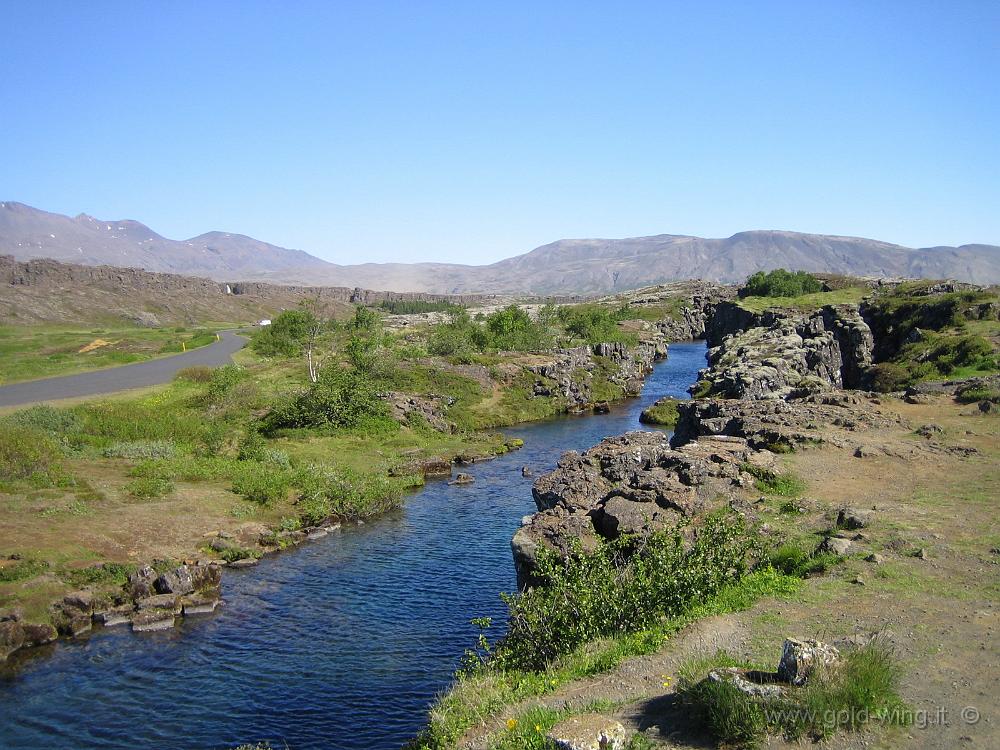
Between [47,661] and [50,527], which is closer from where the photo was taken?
[47,661]

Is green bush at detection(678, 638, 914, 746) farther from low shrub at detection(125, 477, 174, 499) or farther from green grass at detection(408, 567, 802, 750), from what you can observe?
low shrub at detection(125, 477, 174, 499)

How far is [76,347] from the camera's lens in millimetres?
109125

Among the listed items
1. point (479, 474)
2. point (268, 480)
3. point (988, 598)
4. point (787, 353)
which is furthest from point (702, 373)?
point (988, 598)

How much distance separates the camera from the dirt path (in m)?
12.8

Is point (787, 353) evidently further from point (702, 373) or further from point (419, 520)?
point (419, 520)

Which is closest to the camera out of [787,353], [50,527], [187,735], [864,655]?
[864,655]

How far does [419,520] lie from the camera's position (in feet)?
135

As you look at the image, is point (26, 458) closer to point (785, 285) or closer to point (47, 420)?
point (47, 420)

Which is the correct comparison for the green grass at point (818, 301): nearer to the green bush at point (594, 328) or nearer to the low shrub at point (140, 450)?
the green bush at point (594, 328)

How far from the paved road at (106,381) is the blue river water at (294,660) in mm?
46948

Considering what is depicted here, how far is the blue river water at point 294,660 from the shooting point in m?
20.7

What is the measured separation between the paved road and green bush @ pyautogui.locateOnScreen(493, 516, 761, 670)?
6241 cm

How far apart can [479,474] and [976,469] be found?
104ft

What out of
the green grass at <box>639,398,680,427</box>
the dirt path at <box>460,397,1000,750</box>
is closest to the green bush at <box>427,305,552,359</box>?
the green grass at <box>639,398,680,427</box>
